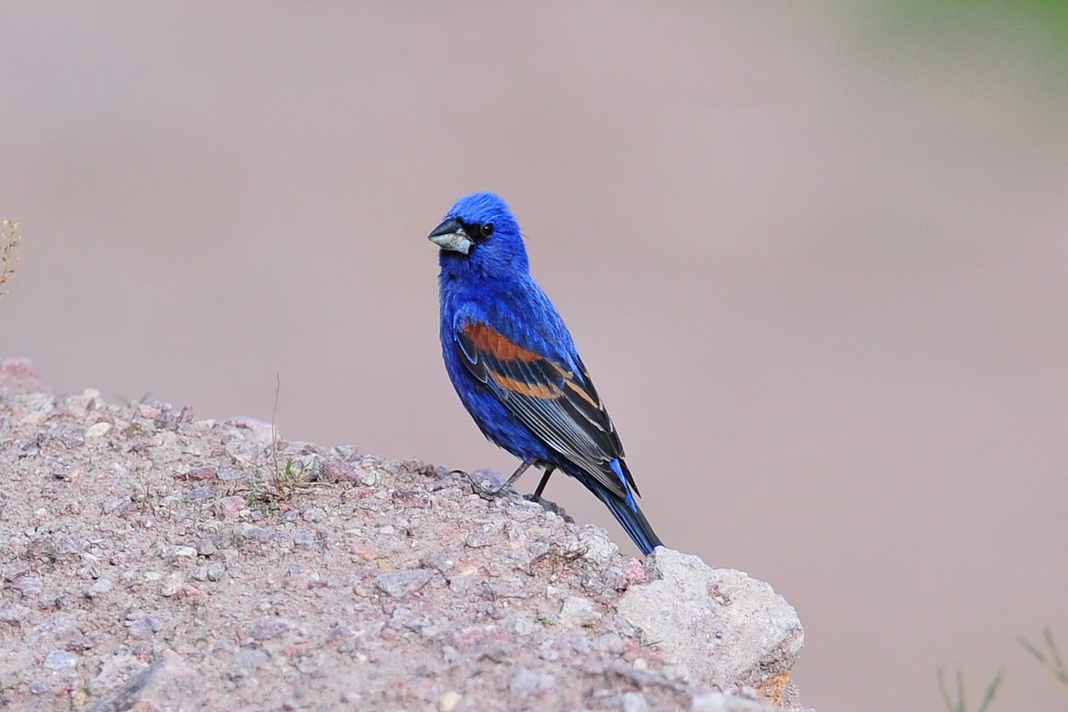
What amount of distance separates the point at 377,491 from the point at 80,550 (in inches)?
35.0

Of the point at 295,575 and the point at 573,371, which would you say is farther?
the point at 573,371

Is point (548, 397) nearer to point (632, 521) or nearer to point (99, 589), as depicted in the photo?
point (632, 521)

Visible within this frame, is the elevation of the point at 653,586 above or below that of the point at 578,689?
above

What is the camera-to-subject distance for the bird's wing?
17.7 ft

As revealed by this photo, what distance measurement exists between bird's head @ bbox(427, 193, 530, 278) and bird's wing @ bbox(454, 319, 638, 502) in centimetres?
27

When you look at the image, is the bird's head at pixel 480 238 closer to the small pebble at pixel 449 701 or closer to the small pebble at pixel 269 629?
the small pebble at pixel 269 629

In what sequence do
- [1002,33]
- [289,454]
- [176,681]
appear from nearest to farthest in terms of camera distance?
[176,681] → [289,454] → [1002,33]

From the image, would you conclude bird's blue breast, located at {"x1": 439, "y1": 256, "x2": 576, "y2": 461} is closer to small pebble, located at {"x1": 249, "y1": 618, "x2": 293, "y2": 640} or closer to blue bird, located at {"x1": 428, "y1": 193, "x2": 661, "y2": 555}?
blue bird, located at {"x1": 428, "y1": 193, "x2": 661, "y2": 555}

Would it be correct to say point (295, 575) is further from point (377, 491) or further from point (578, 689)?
point (578, 689)

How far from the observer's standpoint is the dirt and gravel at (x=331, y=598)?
10.9 feet

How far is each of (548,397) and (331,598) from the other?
1.90 metres

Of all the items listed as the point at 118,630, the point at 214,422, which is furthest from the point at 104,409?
the point at 118,630

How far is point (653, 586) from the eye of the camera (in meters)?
3.95

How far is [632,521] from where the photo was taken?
532 cm
